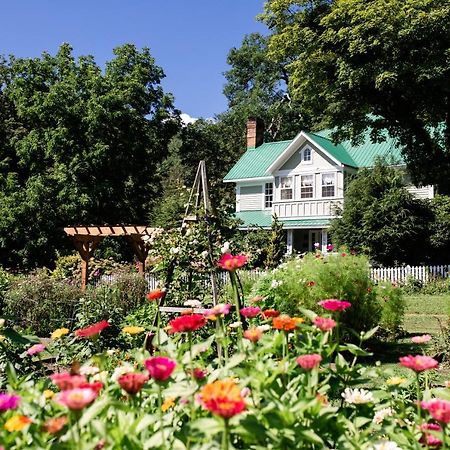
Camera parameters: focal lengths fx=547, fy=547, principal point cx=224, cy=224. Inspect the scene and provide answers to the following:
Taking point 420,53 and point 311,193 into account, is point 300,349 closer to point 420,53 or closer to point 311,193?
point 420,53

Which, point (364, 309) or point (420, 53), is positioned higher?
point (420, 53)

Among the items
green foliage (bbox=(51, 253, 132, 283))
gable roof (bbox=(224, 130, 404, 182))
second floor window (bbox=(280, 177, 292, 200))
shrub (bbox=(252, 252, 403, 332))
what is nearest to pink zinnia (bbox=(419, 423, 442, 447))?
shrub (bbox=(252, 252, 403, 332))

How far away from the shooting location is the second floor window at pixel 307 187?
2527cm

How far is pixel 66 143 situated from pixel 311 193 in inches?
441

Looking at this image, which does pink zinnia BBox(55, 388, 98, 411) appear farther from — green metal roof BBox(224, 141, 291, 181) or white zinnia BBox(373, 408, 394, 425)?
green metal roof BBox(224, 141, 291, 181)

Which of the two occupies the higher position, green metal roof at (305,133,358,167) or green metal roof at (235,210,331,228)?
green metal roof at (305,133,358,167)

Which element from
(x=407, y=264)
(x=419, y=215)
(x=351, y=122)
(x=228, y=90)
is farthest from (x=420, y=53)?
(x=228, y=90)

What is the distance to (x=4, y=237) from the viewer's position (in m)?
22.9

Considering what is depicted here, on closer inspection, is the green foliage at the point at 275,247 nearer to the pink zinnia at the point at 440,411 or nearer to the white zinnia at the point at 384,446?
the white zinnia at the point at 384,446

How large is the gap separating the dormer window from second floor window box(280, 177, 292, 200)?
116cm

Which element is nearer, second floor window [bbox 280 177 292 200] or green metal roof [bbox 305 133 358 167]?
green metal roof [bbox 305 133 358 167]

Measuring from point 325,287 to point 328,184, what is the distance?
17.8m

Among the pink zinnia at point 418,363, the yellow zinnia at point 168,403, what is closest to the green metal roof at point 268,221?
the yellow zinnia at point 168,403

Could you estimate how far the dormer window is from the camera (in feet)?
82.9
